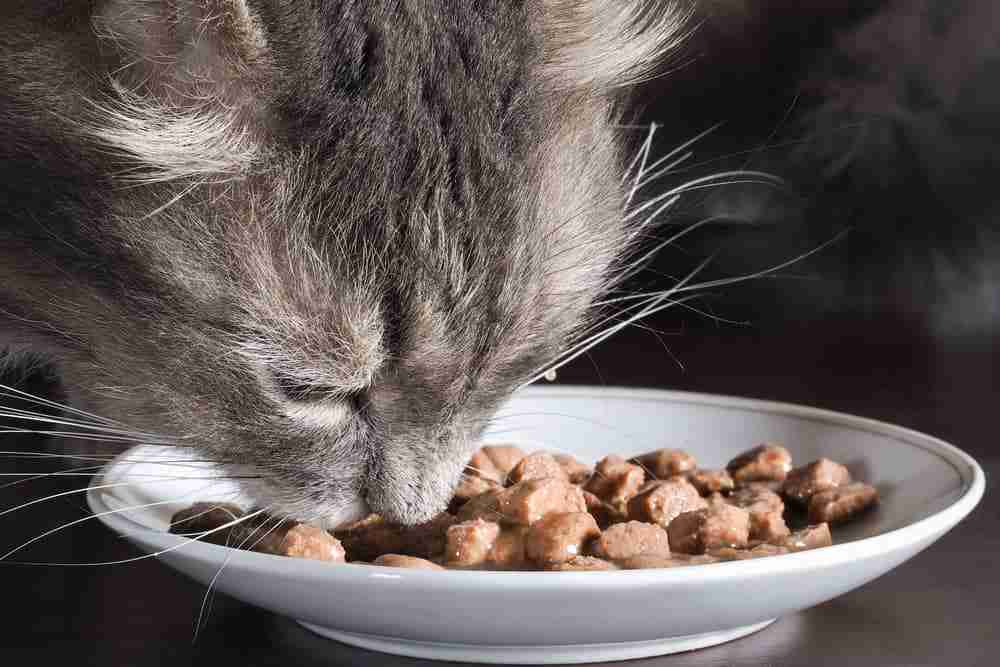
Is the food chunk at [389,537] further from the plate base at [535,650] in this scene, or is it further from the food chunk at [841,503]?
the food chunk at [841,503]

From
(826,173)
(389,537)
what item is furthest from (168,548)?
(826,173)

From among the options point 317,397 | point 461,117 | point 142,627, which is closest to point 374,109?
point 461,117

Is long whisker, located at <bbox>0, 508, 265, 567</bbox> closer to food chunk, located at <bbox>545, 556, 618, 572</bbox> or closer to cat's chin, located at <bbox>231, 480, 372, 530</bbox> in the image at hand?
cat's chin, located at <bbox>231, 480, 372, 530</bbox>

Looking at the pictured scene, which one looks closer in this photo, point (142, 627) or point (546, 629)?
point (546, 629)

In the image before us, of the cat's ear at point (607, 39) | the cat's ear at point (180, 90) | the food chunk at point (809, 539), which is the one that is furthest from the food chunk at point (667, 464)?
the cat's ear at point (180, 90)

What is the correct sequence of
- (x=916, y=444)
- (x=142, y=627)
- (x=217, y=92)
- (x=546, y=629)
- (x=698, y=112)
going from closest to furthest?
(x=546, y=629), (x=217, y=92), (x=142, y=627), (x=916, y=444), (x=698, y=112)

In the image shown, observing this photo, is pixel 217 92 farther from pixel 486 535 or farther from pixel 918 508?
pixel 918 508
